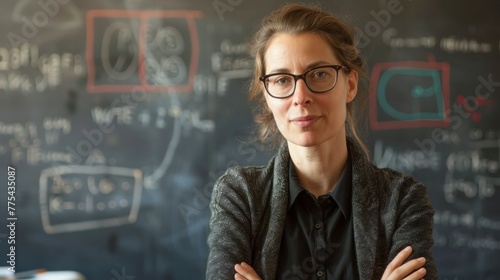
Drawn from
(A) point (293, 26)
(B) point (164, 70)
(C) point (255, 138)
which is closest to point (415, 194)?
(A) point (293, 26)

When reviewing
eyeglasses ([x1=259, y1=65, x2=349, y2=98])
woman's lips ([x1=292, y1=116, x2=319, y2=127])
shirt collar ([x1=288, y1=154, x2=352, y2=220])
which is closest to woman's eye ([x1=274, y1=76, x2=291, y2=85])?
eyeglasses ([x1=259, y1=65, x2=349, y2=98])

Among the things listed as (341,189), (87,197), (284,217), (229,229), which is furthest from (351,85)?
(87,197)

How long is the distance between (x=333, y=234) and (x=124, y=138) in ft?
5.43

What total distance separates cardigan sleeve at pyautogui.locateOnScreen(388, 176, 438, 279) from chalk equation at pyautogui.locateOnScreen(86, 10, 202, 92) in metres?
1.61

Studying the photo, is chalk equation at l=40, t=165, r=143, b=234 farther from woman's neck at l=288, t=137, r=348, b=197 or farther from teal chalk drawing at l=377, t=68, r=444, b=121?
woman's neck at l=288, t=137, r=348, b=197

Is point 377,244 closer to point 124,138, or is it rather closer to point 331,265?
point 331,265

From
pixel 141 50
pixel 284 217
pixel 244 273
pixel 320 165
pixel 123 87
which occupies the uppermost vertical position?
pixel 141 50

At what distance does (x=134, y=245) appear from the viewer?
2840 mm

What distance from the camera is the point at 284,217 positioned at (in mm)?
1446

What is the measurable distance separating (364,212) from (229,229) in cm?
34

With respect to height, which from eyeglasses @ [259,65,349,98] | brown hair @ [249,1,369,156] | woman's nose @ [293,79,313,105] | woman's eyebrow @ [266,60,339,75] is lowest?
woman's nose @ [293,79,313,105]

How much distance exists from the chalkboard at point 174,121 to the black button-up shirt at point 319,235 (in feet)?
4.60

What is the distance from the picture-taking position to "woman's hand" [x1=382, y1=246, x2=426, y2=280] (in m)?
1.33

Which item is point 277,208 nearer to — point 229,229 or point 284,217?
point 284,217
